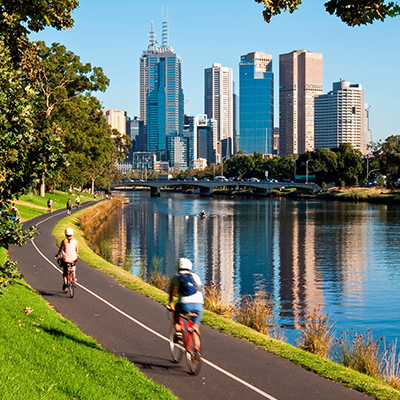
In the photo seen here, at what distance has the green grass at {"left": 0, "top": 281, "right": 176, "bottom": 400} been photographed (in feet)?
27.8

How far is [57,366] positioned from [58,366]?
0.06 ft

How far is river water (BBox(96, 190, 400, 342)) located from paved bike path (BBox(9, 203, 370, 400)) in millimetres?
6531

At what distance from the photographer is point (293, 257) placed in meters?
41.3

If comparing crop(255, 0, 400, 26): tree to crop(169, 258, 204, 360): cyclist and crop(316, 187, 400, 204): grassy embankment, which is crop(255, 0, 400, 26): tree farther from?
crop(316, 187, 400, 204): grassy embankment

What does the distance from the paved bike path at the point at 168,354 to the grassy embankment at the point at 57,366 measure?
0.61 meters

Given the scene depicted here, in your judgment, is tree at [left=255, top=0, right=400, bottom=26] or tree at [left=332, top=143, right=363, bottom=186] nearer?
tree at [left=255, top=0, right=400, bottom=26]

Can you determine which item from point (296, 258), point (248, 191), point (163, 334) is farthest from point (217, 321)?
point (248, 191)

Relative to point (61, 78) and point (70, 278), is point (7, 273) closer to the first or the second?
point (70, 278)

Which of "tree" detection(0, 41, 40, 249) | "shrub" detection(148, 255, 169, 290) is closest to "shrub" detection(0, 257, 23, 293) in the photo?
"tree" detection(0, 41, 40, 249)

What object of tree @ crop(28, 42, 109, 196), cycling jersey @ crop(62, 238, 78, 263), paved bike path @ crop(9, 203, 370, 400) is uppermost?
tree @ crop(28, 42, 109, 196)

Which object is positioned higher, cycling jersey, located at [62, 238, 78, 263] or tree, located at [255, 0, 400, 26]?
tree, located at [255, 0, 400, 26]

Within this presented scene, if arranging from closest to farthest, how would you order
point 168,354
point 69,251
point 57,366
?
point 57,366, point 168,354, point 69,251

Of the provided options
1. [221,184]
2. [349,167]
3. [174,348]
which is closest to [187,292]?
[174,348]

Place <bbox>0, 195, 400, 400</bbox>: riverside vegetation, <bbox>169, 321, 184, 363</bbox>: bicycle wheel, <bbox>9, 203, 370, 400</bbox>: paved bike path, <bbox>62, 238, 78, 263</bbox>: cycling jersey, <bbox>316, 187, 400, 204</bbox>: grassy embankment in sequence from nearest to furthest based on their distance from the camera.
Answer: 1. <bbox>0, 195, 400, 400</bbox>: riverside vegetation
2. <bbox>9, 203, 370, 400</bbox>: paved bike path
3. <bbox>169, 321, 184, 363</bbox>: bicycle wheel
4. <bbox>62, 238, 78, 263</bbox>: cycling jersey
5. <bbox>316, 187, 400, 204</bbox>: grassy embankment
